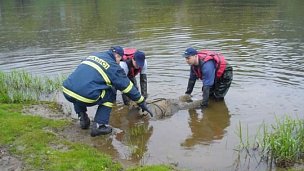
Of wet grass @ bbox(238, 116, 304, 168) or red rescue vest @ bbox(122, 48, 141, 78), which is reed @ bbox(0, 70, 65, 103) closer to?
red rescue vest @ bbox(122, 48, 141, 78)

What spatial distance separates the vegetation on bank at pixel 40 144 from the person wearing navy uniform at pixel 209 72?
313 centimetres

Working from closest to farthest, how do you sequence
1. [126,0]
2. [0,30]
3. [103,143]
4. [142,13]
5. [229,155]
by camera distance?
[229,155], [103,143], [0,30], [142,13], [126,0]

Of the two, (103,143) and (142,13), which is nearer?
(103,143)

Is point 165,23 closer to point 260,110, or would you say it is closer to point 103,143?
point 260,110

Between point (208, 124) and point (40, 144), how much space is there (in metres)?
3.63

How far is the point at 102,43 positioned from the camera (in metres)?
19.4

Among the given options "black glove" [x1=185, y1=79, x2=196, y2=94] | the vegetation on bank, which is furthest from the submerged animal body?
the vegetation on bank

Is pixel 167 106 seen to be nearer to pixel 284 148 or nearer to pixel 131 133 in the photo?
pixel 131 133

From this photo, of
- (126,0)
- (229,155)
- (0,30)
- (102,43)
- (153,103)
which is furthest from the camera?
(126,0)

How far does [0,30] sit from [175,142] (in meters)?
20.0

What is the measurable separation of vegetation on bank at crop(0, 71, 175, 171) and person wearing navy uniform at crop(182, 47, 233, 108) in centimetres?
Result: 313

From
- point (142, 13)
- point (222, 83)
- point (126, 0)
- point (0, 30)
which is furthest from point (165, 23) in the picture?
point (126, 0)

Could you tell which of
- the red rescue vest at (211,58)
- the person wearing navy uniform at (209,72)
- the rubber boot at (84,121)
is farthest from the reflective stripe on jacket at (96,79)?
the red rescue vest at (211,58)

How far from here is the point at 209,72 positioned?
31.1 feet
